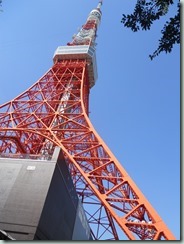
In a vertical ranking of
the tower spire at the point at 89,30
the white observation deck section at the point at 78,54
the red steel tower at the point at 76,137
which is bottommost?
the red steel tower at the point at 76,137

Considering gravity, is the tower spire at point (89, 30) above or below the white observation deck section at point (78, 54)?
above

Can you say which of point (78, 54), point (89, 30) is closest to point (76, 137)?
point (78, 54)

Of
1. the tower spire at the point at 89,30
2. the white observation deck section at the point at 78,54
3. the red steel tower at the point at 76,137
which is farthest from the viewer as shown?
the tower spire at the point at 89,30

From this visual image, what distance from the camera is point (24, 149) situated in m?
13.2

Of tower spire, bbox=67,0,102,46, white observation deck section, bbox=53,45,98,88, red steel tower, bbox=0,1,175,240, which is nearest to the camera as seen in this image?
red steel tower, bbox=0,1,175,240

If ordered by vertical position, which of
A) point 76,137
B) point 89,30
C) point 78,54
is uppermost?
point 89,30

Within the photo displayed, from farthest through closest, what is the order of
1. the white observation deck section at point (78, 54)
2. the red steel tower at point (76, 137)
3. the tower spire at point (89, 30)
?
the tower spire at point (89, 30), the white observation deck section at point (78, 54), the red steel tower at point (76, 137)

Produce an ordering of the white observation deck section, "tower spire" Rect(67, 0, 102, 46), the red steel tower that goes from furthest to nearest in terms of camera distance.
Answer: "tower spire" Rect(67, 0, 102, 46)
the white observation deck section
the red steel tower

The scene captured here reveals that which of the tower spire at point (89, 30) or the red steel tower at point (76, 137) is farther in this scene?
the tower spire at point (89, 30)

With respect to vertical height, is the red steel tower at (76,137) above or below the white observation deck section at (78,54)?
below

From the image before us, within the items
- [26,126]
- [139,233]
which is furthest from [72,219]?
[26,126]

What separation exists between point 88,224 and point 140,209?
16.5 ft

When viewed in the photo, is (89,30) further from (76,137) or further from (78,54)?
(76,137)

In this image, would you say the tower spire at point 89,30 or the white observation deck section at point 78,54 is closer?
the white observation deck section at point 78,54
